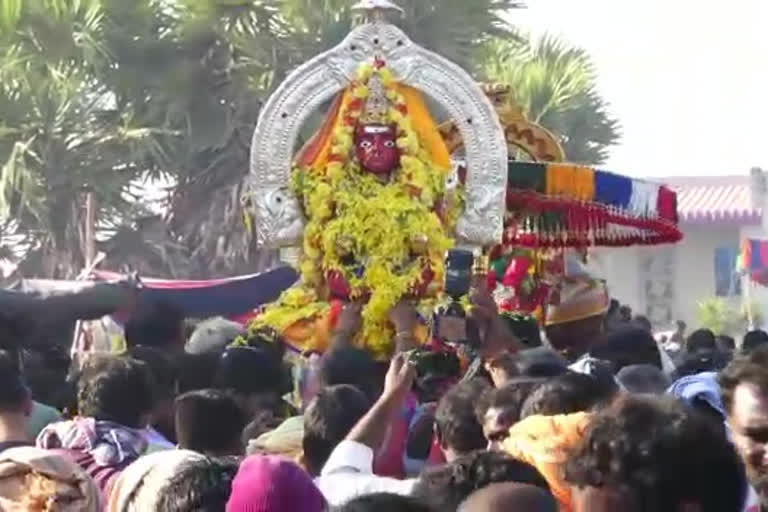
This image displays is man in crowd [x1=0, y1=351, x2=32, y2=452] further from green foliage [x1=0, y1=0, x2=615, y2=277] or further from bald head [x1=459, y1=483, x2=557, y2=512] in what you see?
green foliage [x1=0, y1=0, x2=615, y2=277]

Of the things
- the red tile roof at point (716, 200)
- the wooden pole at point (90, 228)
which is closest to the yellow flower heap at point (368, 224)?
the wooden pole at point (90, 228)

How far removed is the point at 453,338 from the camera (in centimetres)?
700

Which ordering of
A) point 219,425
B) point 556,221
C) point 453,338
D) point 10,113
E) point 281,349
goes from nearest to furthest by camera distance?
1. point 219,425
2. point 453,338
3. point 281,349
4. point 556,221
5. point 10,113

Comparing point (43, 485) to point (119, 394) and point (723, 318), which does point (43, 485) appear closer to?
point (119, 394)

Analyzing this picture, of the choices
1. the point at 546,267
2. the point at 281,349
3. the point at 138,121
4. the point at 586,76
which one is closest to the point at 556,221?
the point at 546,267

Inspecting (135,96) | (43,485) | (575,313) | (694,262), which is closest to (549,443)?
(43,485)

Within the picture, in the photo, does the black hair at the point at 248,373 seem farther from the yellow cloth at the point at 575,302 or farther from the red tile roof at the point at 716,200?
the red tile roof at the point at 716,200

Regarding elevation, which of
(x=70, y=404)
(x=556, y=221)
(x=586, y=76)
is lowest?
(x=70, y=404)

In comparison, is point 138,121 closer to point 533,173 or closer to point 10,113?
point 10,113

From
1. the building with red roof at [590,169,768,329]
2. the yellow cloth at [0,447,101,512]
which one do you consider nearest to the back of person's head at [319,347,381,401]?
the yellow cloth at [0,447,101,512]

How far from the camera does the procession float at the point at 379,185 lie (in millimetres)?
9273

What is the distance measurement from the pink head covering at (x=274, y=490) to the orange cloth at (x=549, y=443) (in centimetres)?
44

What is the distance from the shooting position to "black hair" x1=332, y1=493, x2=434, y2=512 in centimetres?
332

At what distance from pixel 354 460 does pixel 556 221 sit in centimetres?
564
